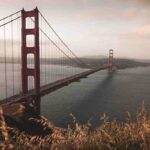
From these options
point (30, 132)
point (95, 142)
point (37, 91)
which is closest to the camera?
point (95, 142)

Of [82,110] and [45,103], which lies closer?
[82,110]

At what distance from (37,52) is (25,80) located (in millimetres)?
2693

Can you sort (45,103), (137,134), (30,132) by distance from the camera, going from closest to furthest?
(137,134) → (30,132) → (45,103)

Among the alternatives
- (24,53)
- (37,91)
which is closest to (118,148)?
(37,91)

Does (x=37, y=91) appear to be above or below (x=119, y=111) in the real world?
above

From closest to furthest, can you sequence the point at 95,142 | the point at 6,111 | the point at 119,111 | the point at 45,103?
the point at 95,142
the point at 6,111
the point at 119,111
the point at 45,103

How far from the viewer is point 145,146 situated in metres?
3.77

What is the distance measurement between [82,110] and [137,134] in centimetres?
3523

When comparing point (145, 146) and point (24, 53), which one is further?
point (24, 53)

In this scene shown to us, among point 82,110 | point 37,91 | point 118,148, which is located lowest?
point 82,110

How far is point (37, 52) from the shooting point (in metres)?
25.8

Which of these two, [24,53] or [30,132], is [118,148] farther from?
[24,53]

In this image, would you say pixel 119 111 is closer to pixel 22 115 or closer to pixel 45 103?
pixel 45 103

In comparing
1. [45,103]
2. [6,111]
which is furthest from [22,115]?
[45,103]
